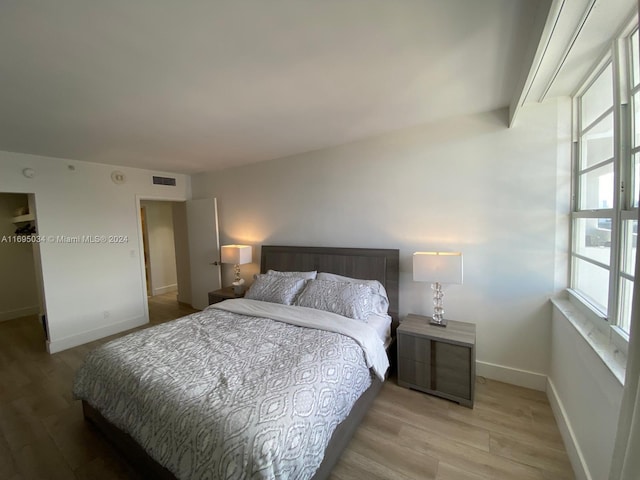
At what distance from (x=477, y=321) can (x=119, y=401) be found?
2.88m

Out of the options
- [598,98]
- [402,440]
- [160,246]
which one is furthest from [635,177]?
[160,246]

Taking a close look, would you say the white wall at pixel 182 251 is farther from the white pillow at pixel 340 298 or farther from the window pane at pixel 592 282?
the window pane at pixel 592 282

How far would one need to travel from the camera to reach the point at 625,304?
53.7 inches

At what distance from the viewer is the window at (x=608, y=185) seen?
133 centimetres

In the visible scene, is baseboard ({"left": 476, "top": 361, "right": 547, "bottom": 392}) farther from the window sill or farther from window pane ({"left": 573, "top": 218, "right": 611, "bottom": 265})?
window pane ({"left": 573, "top": 218, "right": 611, "bottom": 265})

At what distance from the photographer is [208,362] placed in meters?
1.69

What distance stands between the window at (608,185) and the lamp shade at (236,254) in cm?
350

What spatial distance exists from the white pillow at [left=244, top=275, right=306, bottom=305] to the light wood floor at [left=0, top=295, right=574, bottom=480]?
1.26 meters

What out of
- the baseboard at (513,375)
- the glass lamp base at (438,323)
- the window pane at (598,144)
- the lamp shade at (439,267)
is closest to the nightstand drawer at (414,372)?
the glass lamp base at (438,323)

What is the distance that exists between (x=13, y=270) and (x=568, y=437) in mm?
7632

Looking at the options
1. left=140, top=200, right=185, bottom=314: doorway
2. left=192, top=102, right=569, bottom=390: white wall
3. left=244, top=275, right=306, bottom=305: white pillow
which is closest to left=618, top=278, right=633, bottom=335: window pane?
left=192, top=102, right=569, bottom=390: white wall

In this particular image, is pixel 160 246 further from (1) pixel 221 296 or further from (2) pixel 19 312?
(1) pixel 221 296

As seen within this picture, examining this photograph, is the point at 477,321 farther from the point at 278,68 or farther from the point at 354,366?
the point at 278,68

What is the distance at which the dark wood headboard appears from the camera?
2.76 meters
